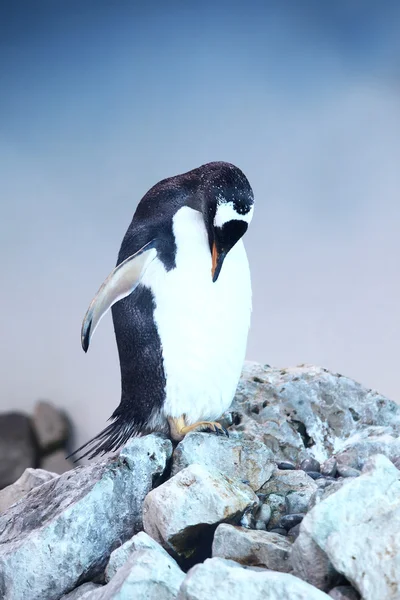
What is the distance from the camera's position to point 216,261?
87.4 inches

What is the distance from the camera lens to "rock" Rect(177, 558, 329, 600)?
1.20 m

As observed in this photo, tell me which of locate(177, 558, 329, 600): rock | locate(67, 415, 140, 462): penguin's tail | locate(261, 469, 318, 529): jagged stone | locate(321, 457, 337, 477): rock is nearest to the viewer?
locate(177, 558, 329, 600): rock

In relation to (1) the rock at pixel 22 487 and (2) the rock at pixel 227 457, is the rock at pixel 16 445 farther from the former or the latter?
(2) the rock at pixel 227 457

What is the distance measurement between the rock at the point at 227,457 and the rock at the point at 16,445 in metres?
3.62

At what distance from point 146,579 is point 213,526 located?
1.17ft

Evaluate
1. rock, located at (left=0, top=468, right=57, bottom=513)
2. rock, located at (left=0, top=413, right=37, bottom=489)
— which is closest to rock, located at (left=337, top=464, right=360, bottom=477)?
rock, located at (left=0, top=468, right=57, bottom=513)

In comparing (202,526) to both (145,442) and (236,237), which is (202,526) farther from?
(236,237)

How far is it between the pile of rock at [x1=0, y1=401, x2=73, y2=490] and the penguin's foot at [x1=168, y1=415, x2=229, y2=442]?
324cm

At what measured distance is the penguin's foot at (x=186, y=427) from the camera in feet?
7.31

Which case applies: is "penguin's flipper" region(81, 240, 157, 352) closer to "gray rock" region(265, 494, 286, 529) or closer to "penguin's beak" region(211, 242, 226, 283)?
"penguin's beak" region(211, 242, 226, 283)

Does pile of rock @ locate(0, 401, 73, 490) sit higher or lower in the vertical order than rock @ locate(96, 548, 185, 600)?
higher

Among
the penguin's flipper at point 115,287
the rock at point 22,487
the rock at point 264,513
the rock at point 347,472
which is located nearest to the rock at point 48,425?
the rock at point 22,487

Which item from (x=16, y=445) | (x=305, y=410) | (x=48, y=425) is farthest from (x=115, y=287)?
(x=16, y=445)

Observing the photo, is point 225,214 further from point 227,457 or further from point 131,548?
point 131,548
